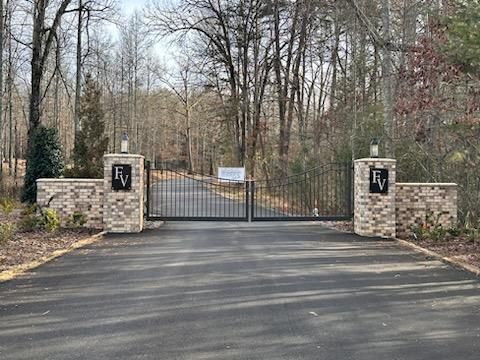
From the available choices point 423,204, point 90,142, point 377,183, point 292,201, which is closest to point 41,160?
point 90,142

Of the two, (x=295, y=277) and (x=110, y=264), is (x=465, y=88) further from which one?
(x=110, y=264)

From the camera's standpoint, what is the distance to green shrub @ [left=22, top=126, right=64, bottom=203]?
19609mm

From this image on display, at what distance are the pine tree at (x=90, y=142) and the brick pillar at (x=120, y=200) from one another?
5.61 meters

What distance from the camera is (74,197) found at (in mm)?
11992

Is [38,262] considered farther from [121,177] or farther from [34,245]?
[121,177]

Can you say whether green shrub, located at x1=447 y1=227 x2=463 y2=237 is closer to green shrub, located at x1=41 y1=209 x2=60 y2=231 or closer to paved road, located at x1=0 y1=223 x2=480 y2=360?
paved road, located at x1=0 y1=223 x2=480 y2=360

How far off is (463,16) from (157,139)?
177 ft

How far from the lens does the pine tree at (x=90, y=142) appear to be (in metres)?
17.5

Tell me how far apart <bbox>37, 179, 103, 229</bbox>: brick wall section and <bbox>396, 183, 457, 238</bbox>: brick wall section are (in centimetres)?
629

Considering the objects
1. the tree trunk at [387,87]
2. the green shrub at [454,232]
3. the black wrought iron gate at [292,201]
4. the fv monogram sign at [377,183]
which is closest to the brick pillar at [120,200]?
the black wrought iron gate at [292,201]

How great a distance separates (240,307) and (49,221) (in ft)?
22.4

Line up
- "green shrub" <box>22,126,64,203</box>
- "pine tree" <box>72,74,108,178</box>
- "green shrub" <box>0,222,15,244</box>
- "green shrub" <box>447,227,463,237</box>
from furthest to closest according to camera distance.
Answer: "green shrub" <box>22,126,64,203</box>
"pine tree" <box>72,74,108,178</box>
"green shrub" <box>447,227,463,237</box>
"green shrub" <box>0,222,15,244</box>

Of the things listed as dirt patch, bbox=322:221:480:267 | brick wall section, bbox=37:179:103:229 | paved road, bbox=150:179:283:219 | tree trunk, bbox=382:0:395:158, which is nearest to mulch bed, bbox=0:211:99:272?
brick wall section, bbox=37:179:103:229

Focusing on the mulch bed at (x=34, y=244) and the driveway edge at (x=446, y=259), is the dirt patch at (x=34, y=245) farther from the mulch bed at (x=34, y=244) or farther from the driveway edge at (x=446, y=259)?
the driveway edge at (x=446, y=259)
